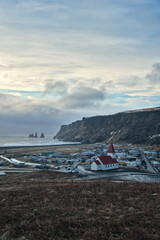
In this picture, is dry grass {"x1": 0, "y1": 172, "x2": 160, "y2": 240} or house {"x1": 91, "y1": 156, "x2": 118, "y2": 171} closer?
dry grass {"x1": 0, "y1": 172, "x2": 160, "y2": 240}

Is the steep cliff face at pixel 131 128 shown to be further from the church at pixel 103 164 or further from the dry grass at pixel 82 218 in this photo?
the dry grass at pixel 82 218

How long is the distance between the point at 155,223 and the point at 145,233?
1.30 meters

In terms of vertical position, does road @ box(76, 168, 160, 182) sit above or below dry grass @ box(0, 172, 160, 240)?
below

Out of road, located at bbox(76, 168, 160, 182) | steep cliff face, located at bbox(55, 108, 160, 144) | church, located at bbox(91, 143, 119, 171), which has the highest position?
steep cliff face, located at bbox(55, 108, 160, 144)

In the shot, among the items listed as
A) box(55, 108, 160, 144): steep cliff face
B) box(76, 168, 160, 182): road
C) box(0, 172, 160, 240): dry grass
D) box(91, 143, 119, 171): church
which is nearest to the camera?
box(0, 172, 160, 240): dry grass

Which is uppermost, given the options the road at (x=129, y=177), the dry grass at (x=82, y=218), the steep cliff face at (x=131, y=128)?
the steep cliff face at (x=131, y=128)

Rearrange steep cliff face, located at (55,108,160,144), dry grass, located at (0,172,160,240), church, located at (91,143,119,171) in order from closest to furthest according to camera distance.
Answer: dry grass, located at (0,172,160,240) → church, located at (91,143,119,171) → steep cliff face, located at (55,108,160,144)

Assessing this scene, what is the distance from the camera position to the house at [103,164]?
5015cm

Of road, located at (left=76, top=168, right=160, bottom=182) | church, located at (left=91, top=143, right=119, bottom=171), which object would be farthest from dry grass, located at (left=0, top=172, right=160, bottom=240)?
church, located at (left=91, top=143, right=119, bottom=171)

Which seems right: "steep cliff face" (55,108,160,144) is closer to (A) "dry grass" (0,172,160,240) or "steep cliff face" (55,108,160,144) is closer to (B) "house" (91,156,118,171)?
(B) "house" (91,156,118,171)

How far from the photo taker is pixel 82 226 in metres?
8.41

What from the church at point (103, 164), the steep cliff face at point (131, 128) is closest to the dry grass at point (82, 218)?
the church at point (103, 164)

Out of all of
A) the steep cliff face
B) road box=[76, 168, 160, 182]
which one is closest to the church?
road box=[76, 168, 160, 182]

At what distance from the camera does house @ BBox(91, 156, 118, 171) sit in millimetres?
50153
